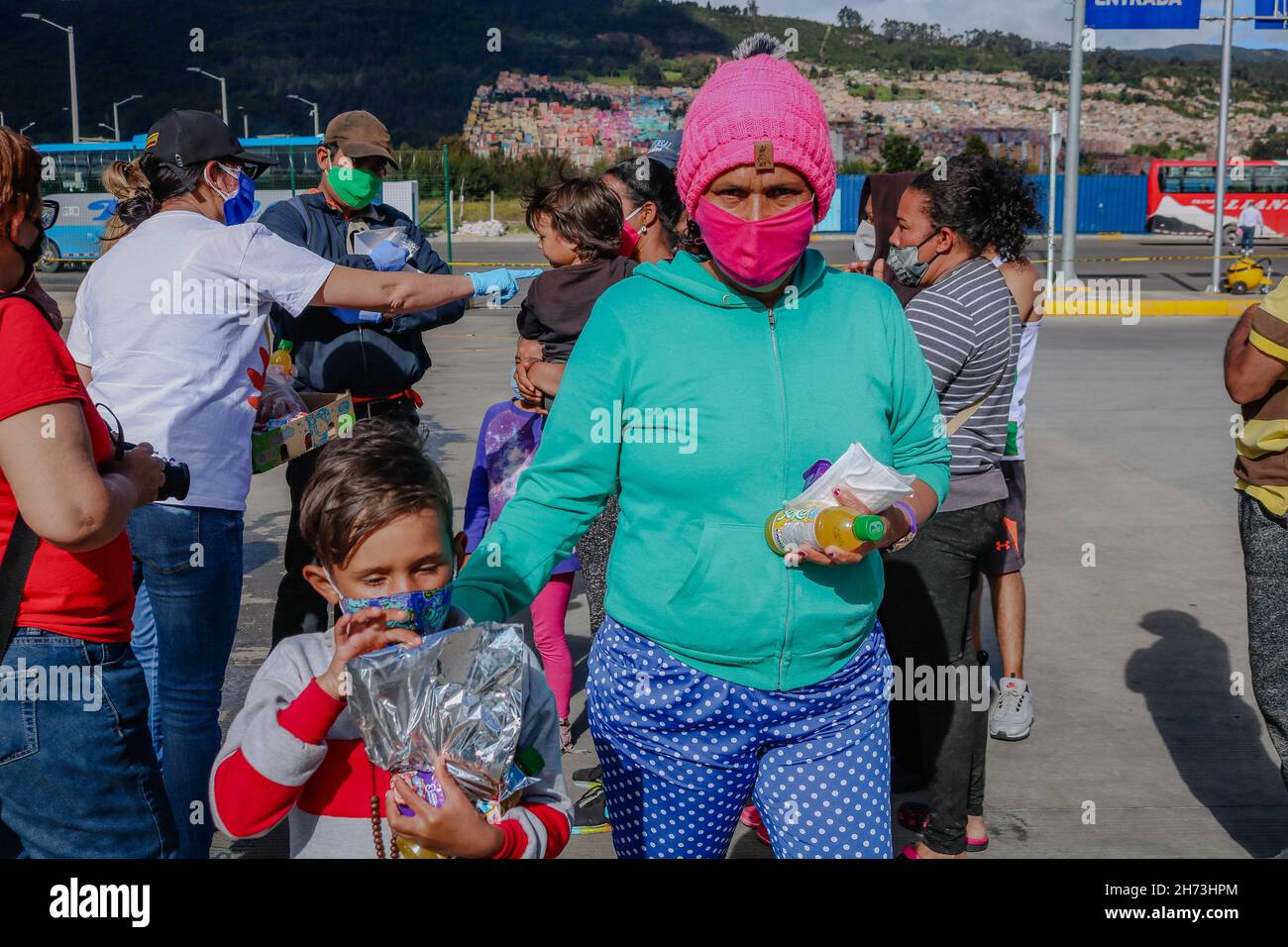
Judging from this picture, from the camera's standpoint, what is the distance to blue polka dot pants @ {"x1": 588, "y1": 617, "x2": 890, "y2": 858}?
7.36 feet

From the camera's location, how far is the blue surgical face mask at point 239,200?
354 centimetres

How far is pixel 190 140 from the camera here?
338cm

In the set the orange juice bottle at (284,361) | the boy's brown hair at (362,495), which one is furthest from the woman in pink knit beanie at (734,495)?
the orange juice bottle at (284,361)

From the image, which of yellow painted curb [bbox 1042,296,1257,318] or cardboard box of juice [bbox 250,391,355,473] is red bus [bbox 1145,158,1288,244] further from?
cardboard box of juice [bbox 250,391,355,473]

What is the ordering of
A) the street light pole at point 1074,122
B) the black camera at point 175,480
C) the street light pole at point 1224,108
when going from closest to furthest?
1. the black camera at point 175,480
2. the street light pole at point 1224,108
3. the street light pole at point 1074,122

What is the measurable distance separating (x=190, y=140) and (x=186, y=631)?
1337mm

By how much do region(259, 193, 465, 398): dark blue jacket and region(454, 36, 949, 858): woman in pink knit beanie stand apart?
7.28ft

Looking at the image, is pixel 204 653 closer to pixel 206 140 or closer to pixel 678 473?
pixel 206 140

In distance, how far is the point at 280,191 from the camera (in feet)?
104

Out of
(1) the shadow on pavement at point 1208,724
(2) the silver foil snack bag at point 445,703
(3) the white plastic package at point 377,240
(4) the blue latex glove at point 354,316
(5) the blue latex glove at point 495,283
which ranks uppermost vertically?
(3) the white plastic package at point 377,240

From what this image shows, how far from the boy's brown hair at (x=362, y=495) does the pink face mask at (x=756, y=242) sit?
65 centimetres

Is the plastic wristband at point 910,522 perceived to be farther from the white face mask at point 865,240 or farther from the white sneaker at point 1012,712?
the white face mask at point 865,240

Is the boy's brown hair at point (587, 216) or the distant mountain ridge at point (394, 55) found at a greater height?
the distant mountain ridge at point (394, 55)

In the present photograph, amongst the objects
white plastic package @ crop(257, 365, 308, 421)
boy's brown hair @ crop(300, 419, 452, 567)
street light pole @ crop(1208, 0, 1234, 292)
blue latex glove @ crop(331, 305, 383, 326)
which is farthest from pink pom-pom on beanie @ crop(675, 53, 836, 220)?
street light pole @ crop(1208, 0, 1234, 292)
